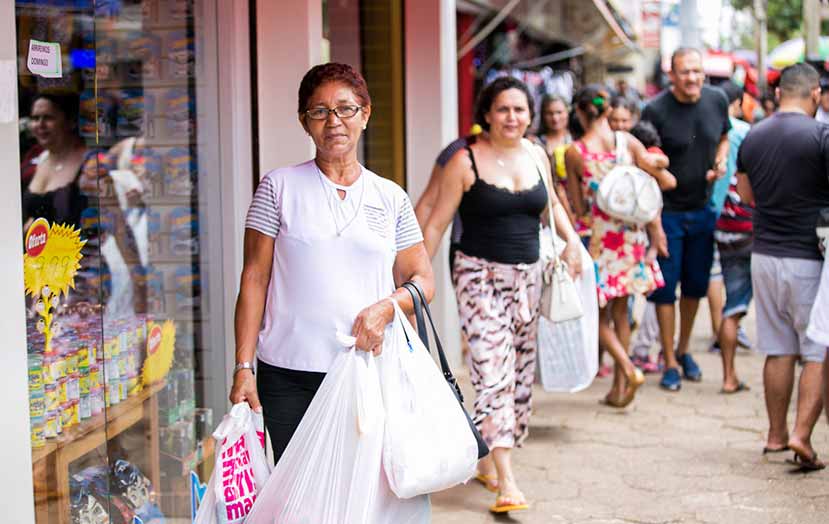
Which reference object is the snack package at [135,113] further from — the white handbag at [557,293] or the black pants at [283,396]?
the black pants at [283,396]

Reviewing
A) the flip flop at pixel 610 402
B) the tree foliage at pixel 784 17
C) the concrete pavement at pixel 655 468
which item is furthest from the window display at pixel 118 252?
the tree foliage at pixel 784 17

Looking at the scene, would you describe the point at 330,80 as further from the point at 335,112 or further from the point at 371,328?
the point at 371,328

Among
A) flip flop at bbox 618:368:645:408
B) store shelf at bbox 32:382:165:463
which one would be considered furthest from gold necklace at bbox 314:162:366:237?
flip flop at bbox 618:368:645:408

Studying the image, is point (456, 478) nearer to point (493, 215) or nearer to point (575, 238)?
point (493, 215)

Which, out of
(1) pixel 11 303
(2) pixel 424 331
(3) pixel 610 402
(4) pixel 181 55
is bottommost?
(3) pixel 610 402

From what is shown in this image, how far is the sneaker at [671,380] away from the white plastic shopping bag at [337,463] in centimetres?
489

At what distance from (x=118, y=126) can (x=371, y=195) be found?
2094 mm

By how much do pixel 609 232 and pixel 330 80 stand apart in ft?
13.6

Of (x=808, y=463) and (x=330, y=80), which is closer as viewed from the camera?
(x=330, y=80)

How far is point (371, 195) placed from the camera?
3639mm

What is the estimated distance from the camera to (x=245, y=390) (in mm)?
3396

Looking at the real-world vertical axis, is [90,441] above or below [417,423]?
below

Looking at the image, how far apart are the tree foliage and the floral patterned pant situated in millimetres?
34223

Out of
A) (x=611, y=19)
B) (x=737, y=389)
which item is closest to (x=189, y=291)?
(x=737, y=389)
